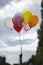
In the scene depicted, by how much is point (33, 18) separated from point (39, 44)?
18.8m

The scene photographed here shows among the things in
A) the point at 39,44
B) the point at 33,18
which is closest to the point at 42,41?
the point at 39,44

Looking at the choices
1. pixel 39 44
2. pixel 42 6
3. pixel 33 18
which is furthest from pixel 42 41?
pixel 33 18

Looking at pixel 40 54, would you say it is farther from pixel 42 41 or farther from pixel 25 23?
pixel 25 23

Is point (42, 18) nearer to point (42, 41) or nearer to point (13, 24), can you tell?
point (42, 41)

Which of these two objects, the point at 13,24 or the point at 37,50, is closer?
the point at 13,24

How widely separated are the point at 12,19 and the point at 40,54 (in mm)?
18615

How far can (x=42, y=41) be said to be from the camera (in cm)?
5572

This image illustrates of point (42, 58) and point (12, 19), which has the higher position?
point (12, 19)

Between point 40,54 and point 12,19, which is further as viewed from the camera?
point 40,54

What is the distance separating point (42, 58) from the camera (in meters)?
56.2

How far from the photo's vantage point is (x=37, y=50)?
55.1 metres

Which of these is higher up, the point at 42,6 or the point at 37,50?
the point at 42,6

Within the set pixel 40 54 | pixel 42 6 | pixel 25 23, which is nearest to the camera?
pixel 25 23

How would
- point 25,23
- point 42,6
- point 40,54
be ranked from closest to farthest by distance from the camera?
point 25,23 < point 40,54 < point 42,6
